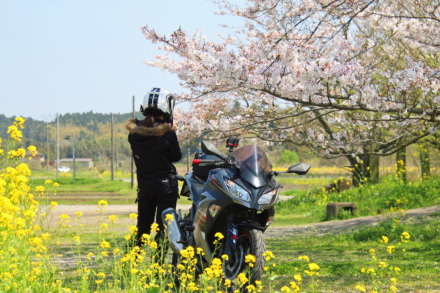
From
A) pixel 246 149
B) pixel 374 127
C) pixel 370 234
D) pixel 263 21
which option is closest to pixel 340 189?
pixel 374 127

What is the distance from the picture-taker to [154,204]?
525cm

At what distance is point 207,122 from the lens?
9.56m

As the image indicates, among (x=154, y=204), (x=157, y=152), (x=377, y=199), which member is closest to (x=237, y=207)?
(x=157, y=152)

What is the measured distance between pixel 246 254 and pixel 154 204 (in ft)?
5.58

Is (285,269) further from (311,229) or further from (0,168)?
(311,229)

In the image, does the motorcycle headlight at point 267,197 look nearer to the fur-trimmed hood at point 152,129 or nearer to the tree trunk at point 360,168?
the fur-trimmed hood at point 152,129

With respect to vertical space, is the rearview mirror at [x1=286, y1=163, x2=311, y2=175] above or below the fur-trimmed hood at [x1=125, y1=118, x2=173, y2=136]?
below

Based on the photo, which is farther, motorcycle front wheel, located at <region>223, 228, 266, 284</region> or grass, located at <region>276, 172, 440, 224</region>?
grass, located at <region>276, 172, 440, 224</region>

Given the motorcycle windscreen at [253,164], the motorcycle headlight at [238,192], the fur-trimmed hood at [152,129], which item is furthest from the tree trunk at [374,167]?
the motorcycle headlight at [238,192]

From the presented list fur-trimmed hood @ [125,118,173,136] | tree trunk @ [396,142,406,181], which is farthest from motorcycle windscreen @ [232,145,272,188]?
tree trunk @ [396,142,406,181]

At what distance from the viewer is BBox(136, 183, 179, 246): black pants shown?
16.6 ft

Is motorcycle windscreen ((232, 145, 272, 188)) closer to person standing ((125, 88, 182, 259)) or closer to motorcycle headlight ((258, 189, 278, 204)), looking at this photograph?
motorcycle headlight ((258, 189, 278, 204))

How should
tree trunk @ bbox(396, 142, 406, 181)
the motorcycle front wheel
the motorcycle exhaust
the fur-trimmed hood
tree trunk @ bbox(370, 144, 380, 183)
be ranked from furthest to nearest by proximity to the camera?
1. tree trunk @ bbox(370, 144, 380, 183)
2. tree trunk @ bbox(396, 142, 406, 181)
3. the fur-trimmed hood
4. the motorcycle exhaust
5. the motorcycle front wheel

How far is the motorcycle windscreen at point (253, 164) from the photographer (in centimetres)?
386
